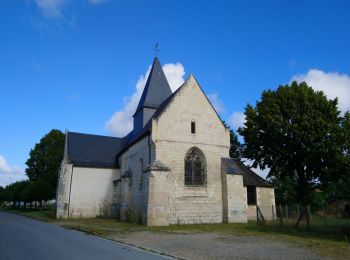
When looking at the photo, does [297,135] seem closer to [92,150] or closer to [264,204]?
[264,204]

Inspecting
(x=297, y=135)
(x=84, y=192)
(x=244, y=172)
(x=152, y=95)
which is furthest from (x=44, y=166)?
(x=297, y=135)

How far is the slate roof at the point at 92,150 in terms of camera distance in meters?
27.7

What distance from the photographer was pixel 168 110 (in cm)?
2023

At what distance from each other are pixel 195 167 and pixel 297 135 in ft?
31.5

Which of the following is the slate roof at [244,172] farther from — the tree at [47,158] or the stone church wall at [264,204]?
the tree at [47,158]

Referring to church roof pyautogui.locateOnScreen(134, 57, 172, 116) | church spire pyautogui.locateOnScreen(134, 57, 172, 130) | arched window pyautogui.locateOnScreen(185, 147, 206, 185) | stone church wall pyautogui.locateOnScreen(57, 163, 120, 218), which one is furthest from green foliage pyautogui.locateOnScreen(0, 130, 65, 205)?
arched window pyautogui.locateOnScreen(185, 147, 206, 185)

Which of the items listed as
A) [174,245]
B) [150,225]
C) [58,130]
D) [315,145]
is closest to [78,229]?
[150,225]

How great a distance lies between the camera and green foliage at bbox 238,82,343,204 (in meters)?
23.7

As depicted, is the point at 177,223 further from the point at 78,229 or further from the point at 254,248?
the point at 254,248

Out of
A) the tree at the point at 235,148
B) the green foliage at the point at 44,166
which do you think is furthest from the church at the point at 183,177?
the green foliage at the point at 44,166

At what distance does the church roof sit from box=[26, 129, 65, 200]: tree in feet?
62.2

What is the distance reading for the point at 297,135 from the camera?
2441cm

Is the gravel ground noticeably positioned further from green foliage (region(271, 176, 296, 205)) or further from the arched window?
green foliage (region(271, 176, 296, 205))

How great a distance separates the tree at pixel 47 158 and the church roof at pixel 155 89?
1896cm
